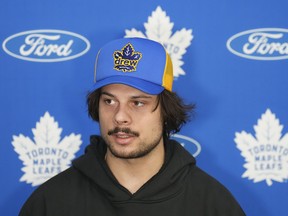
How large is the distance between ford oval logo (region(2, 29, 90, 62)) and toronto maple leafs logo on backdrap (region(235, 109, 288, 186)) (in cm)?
61

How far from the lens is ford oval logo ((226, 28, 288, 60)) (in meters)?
1.72

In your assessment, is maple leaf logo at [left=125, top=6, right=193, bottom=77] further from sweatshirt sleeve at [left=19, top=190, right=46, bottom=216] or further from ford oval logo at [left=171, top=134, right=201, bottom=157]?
sweatshirt sleeve at [left=19, top=190, right=46, bottom=216]

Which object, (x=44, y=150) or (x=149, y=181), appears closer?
(x=149, y=181)

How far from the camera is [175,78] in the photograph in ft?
5.69

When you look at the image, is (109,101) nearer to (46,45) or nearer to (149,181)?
(149,181)

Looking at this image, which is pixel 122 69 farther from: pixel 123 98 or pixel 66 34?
pixel 66 34

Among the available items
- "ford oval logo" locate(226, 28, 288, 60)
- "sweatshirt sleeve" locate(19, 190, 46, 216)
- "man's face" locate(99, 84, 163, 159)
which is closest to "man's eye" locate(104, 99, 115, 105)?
"man's face" locate(99, 84, 163, 159)

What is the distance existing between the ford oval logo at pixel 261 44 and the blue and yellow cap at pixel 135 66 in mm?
394

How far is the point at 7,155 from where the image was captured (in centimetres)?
174

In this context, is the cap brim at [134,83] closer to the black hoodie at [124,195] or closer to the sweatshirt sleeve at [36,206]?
the black hoodie at [124,195]

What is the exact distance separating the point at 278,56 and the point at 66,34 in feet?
2.33

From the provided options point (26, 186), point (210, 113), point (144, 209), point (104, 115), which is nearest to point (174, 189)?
point (144, 209)

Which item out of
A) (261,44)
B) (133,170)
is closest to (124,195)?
(133,170)

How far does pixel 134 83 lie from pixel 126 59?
0.08m
